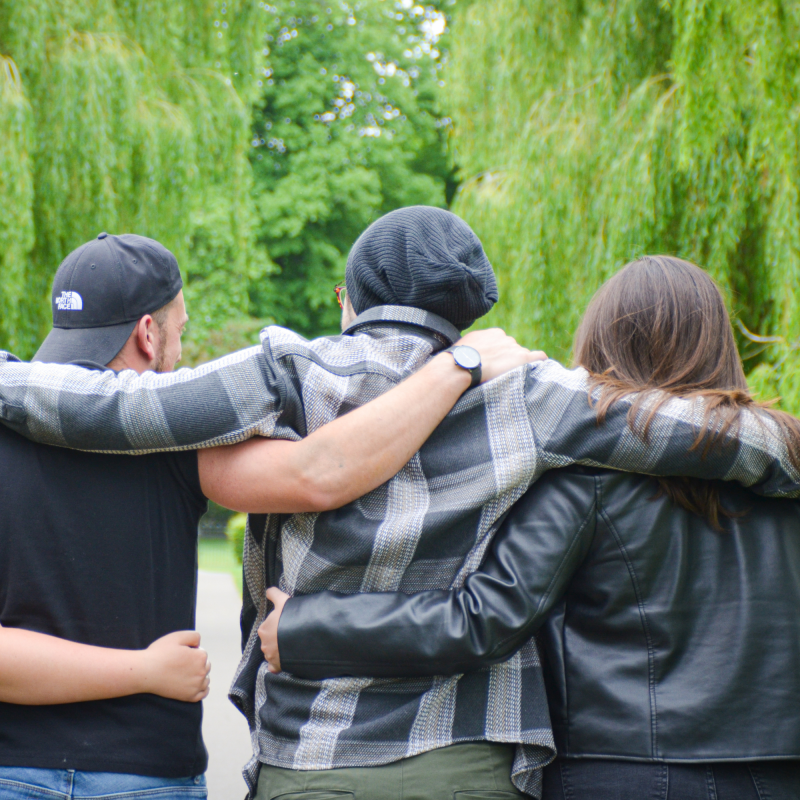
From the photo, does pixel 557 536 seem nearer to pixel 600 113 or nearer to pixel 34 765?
pixel 34 765

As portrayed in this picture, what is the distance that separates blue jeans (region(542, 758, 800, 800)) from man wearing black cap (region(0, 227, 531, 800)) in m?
0.68

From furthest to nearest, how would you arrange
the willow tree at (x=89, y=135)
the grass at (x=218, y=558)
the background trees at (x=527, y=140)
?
1. the grass at (x=218, y=558)
2. the willow tree at (x=89, y=135)
3. the background trees at (x=527, y=140)

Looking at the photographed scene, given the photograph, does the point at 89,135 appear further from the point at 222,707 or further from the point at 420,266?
the point at 420,266

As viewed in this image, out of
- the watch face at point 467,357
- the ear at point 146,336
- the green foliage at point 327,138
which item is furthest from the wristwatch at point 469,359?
the green foliage at point 327,138

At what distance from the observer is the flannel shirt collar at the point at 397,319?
183 cm

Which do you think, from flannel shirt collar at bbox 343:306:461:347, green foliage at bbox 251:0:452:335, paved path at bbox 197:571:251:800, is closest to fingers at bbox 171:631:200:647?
flannel shirt collar at bbox 343:306:461:347

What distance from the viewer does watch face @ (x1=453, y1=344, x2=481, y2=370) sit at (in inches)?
69.2

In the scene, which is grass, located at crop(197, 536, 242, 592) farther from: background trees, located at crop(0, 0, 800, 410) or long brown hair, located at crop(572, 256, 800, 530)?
long brown hair, located at crop(572, 256, 800, 530)

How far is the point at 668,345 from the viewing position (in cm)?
182

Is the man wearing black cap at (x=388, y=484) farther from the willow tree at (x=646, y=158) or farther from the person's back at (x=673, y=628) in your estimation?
the willow tree at (x=646, y=158)

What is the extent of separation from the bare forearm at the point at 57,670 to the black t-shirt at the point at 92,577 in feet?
0.09

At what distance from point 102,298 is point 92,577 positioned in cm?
59

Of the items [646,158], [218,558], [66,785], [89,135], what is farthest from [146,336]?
[218,558]

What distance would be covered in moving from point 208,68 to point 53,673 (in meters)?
8.99
